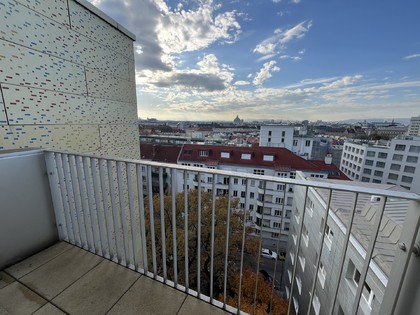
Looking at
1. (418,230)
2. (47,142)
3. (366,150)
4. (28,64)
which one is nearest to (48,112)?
(47,142)

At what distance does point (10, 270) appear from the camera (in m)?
1.89

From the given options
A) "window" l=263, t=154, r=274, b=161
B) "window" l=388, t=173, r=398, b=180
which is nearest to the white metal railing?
"window" l=263, t=154, r=274, b=161

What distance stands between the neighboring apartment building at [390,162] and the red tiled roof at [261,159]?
15902 millimetres

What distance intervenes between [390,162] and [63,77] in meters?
39.2

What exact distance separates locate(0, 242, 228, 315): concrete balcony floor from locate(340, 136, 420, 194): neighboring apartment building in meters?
37.6

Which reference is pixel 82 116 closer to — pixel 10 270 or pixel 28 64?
pixel 28 64

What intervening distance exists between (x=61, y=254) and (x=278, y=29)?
32.9ft

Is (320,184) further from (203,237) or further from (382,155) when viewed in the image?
(382,155)

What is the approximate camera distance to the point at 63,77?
3.51 metres

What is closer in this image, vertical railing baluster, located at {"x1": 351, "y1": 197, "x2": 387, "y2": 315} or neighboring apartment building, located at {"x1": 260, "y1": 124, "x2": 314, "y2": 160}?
vertical railing baluster, located at {"x1": 351, "y1": 197, "x2": 387, "y2": 315}

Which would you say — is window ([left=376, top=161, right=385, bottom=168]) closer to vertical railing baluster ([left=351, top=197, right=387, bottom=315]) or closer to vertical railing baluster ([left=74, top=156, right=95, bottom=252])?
vertical railing baluster ([left=351, top=197, right=387, bottom=315])

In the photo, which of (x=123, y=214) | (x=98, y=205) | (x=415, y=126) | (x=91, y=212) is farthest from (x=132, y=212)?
(x=415, y=126)

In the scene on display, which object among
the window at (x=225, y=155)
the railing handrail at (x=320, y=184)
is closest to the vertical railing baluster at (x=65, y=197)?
the railing handrail at (x=320, y=184)

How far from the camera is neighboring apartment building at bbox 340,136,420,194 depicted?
26.0 meters
